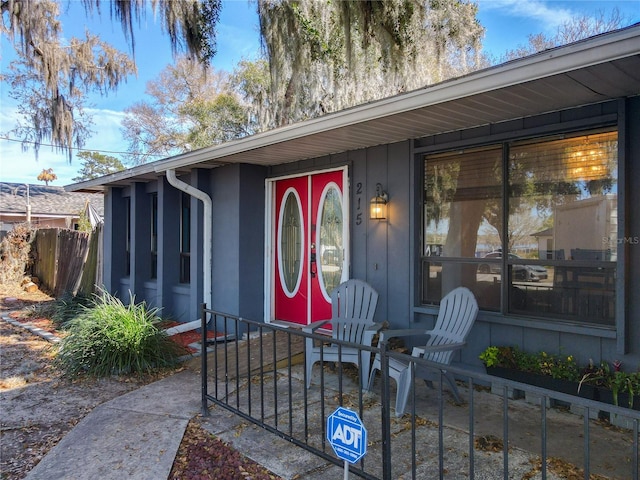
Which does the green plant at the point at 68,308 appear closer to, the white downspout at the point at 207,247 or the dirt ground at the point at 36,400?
the dirt ground at the point at 36,400

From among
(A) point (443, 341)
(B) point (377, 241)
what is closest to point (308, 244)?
(B) point (377, 241)

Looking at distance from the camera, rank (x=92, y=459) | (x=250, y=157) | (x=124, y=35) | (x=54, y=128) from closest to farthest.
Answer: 1. (x=92, y=459)
2. (x=250, y=157)
3. (x=124, y=35)
4. (x=54, y=128)

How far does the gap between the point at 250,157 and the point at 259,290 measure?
1801mm

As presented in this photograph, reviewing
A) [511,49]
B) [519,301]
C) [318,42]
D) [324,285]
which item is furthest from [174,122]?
[519,301]

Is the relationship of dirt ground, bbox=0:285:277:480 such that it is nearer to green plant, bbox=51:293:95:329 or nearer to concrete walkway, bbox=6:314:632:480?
concrete walkway, bbox=6:314:632:480

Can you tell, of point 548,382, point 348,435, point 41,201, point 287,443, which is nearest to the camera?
point 348,435

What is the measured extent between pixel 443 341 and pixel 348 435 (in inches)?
78.9

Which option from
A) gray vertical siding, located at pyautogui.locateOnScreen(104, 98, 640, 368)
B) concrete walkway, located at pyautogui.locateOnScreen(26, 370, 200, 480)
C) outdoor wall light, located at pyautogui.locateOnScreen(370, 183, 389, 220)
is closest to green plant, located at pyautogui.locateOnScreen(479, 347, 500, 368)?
gray vertical siding, located at pyautogui.locateOnScreen(104, 98, 640, 368)

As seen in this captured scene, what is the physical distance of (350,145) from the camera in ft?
15.8

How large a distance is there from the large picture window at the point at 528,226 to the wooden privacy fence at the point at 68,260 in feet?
23.9

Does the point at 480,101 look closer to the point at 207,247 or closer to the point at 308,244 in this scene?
the point at 308,244

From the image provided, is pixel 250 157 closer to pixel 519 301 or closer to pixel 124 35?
pixel 519 301

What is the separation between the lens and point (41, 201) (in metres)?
20.0

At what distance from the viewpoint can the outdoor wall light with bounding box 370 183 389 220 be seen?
4680mm
